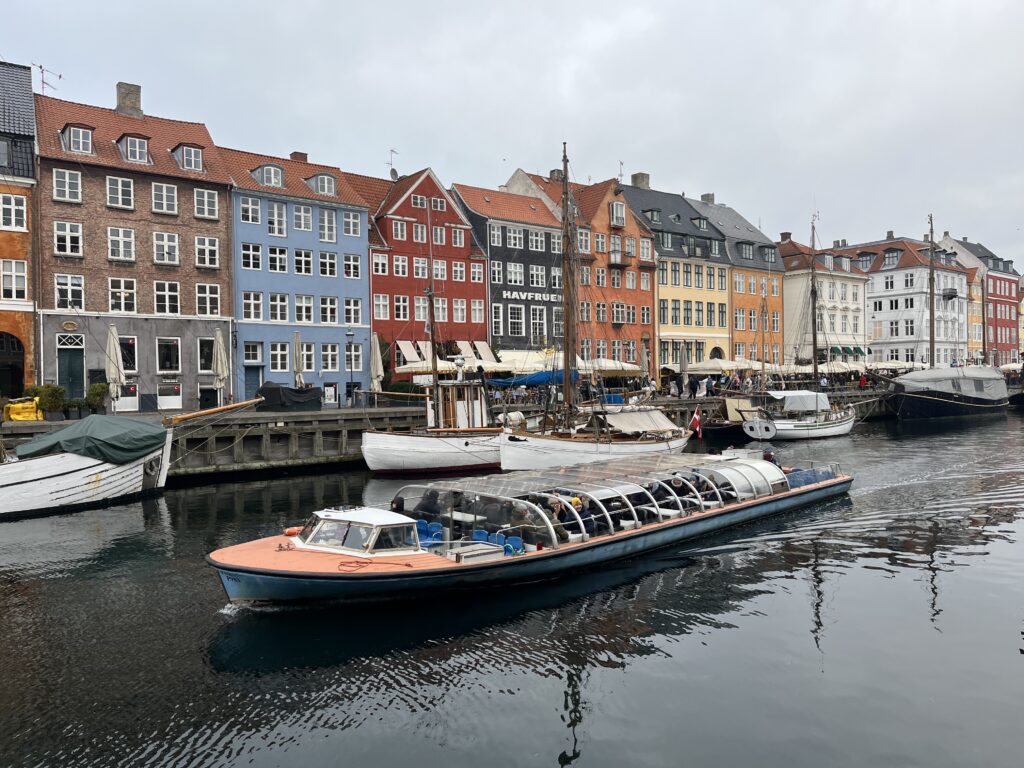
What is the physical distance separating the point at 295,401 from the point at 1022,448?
38.9 metres

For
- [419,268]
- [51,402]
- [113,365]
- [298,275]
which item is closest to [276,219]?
[298,275]

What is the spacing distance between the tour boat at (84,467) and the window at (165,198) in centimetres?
1961

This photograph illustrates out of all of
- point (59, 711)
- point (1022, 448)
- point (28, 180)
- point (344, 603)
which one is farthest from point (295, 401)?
point (1022, 448)

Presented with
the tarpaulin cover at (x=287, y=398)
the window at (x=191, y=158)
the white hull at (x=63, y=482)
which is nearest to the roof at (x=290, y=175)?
the window at (x=191, y=158)

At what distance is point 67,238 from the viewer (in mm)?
41969

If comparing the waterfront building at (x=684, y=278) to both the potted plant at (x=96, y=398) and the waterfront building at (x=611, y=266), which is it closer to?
the waterfront building at (x=611, y=266)

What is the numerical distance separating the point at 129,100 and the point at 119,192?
8.15m

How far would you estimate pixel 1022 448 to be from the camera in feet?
142

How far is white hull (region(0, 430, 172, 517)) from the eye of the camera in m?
25.8

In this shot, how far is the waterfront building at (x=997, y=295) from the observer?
10919 cm

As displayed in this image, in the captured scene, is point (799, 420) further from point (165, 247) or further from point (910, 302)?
point (910, 302)

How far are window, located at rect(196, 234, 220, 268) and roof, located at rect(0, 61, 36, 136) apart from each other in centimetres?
980

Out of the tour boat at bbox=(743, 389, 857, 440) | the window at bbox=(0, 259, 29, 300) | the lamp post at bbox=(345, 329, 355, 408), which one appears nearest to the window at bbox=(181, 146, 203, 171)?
the window at bbox=(0, 259, 29, 300)

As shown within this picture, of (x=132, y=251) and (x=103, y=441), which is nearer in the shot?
(x=103, y=441)
